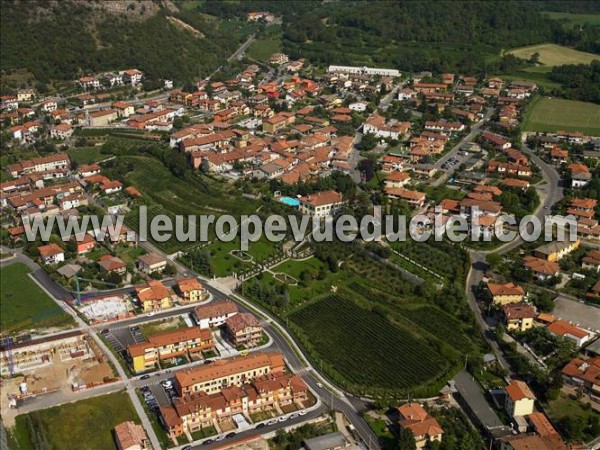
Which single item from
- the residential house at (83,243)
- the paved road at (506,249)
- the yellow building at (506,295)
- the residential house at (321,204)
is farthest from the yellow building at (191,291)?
the yellow building at (506,295)

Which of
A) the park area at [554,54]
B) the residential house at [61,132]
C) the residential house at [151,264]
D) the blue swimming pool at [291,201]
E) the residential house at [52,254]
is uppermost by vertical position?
the park area at [554,54]

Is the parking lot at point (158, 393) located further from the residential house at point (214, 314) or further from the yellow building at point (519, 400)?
the yellow building at point (519, 400)

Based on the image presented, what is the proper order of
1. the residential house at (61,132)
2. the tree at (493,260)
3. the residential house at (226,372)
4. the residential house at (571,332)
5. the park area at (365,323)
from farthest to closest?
1. the residential house at (61,132)
2. the tree at (493,260)
3. the residential house at (571,332)
4. the park area at (365,323)
5. the residential house at (226,372)

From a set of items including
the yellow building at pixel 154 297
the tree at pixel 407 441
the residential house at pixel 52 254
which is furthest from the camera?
the residential house at pixel 52 254

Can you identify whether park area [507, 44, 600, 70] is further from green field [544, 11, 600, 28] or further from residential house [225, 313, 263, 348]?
residential house [225, 313, 263, 348]

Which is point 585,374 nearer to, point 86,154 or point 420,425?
point 420,425

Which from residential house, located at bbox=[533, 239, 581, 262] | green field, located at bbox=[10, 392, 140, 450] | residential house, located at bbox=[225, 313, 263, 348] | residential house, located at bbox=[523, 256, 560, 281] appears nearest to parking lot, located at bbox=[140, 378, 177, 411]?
green field, located at bbox=[10, 392, 140, 450]
